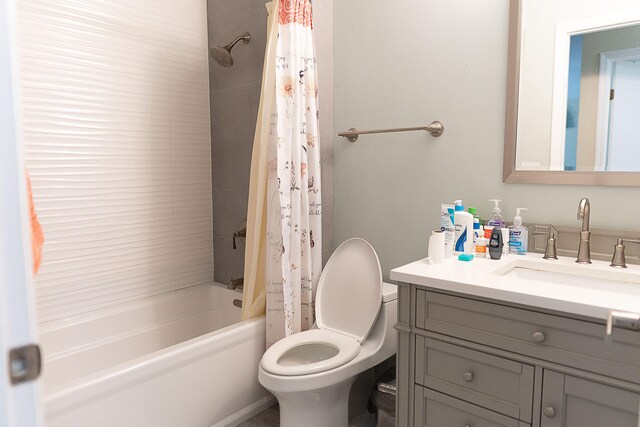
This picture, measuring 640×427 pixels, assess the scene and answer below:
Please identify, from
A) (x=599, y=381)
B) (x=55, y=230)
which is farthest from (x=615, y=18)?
(x=55, y=230)

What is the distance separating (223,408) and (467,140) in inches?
63.3

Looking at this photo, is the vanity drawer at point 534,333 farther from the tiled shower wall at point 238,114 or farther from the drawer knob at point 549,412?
the tiled shower wall at point 238,114

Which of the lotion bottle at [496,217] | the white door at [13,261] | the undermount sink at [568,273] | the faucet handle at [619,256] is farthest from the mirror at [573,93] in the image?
the white door at [13,261]

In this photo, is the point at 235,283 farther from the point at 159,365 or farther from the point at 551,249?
the point at 551,249

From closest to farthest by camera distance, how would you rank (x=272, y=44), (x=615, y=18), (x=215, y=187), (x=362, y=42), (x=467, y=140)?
(x=615, y=18)
(x=467, y=140)
(x=272, y=44)
(x=362, y=42)
(x=215, y=187)

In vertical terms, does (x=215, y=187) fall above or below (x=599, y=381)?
above

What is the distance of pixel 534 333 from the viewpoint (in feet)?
4.01

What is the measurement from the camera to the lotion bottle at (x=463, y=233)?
1.68 metres

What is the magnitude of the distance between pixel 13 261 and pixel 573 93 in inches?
69.3

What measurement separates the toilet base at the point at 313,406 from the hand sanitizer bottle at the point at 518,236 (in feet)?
2.78

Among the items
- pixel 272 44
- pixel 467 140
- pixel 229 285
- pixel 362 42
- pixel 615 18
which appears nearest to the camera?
pixel 615 18

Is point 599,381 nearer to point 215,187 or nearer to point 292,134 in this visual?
point 292,134

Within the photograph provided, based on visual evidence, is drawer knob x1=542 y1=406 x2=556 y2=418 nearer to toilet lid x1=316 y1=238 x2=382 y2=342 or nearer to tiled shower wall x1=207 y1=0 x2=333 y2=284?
toilet lid x1=316 y1=238 x2=382 y2=342

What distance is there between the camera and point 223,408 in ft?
6.51
